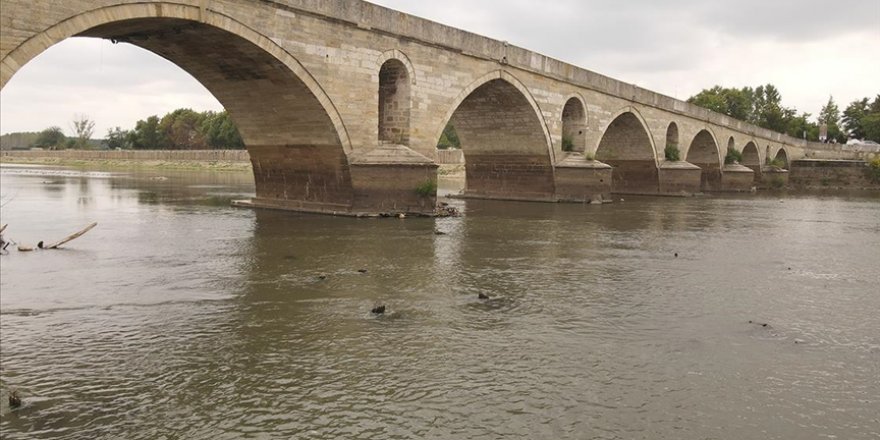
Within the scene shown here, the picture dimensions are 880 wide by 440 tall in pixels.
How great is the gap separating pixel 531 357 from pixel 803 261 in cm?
812

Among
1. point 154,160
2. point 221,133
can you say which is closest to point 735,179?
point 221,133

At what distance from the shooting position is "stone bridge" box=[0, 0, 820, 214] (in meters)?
13.0

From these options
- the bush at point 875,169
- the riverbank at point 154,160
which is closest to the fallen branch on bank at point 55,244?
the riverbank at point 154,160

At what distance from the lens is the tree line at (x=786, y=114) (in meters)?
71.9

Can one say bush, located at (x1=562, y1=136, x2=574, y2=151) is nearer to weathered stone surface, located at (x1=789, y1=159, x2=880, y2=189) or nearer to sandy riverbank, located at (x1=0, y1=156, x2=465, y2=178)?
sandy riverbank, located at (x1=0, y1=156, x2=465, y2=178)

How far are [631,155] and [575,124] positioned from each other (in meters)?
7.29

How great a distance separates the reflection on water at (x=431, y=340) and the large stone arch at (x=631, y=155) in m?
19.9

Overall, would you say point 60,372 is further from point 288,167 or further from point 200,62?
point 288,167

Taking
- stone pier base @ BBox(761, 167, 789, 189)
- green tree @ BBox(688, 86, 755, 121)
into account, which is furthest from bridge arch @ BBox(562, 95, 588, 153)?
green tree @ BBox(688, 86, 755, 121)

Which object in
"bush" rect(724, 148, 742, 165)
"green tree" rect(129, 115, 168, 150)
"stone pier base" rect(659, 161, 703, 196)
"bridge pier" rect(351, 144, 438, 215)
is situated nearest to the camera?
"bridge pier" rect(351, 144, 438, 215)

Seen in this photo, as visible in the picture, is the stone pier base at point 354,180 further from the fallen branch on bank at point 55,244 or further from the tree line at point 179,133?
the tree line at point 179,133

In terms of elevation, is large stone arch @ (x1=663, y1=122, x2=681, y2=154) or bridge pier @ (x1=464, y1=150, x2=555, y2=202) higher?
large stone arch @ (x1=663, y1=122, x2=681, y2=154)

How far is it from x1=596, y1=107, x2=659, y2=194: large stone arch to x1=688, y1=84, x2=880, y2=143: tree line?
3883 cm

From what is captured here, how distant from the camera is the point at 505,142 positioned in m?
26.0
